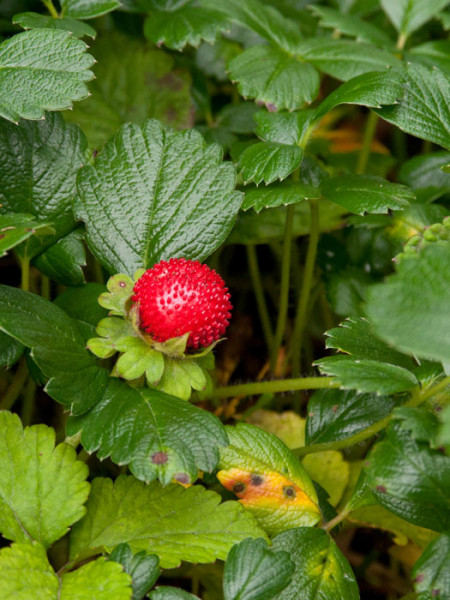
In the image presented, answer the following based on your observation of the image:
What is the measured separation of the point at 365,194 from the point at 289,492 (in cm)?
49

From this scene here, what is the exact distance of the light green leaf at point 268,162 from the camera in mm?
1142

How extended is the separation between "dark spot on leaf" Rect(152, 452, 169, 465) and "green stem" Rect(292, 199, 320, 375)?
0.59 meters

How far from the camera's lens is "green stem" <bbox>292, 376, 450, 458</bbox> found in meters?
0.93

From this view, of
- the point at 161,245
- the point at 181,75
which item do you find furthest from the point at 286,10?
the point at 161,245

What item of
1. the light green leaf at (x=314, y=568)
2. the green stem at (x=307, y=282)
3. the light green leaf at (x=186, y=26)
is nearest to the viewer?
the light green leaf at (x=314, y=568)

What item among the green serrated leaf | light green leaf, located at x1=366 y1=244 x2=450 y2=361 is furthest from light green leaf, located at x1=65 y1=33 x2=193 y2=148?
light green leaf, located at x1=366 y1=244 x2=450 y2=361

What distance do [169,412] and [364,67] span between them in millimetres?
827

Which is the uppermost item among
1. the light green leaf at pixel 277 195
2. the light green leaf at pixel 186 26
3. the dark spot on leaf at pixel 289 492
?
the light green leaf at pixel 186 26

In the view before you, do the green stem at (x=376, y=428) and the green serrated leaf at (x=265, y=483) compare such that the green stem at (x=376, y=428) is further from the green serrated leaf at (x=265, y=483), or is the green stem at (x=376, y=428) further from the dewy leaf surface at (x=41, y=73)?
the dewy leaf surface at (x=41, y=73)

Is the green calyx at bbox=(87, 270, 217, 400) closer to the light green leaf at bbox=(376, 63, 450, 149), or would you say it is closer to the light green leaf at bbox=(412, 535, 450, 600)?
the light green leaf at bbox=(412, 535, 450, 600)

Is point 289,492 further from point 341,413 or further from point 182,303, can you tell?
point 182,303

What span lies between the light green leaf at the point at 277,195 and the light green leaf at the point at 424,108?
186 millimetres

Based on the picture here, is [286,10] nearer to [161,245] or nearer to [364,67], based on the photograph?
[364,67]

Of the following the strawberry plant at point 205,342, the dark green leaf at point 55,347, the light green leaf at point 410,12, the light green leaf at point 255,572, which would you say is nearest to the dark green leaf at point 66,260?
the strawberry plant at point 205,342
